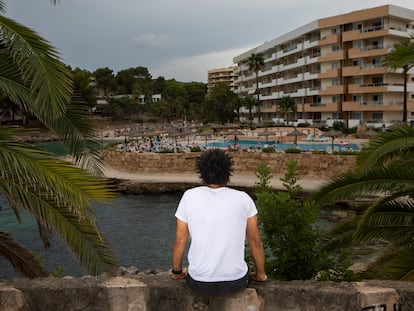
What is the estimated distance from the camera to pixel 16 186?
136 inches

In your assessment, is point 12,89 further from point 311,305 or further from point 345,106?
point 345,106

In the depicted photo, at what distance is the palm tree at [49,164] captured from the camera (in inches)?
121

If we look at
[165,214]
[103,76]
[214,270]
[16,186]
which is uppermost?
[103,76]

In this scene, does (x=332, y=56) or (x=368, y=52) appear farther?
(x=332, y=56)

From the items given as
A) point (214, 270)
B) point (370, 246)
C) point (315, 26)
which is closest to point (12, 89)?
point (214, 270)

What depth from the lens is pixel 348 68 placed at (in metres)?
45.7

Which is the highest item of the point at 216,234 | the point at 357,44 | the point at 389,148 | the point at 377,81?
the point at 357,44

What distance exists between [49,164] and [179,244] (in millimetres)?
1192

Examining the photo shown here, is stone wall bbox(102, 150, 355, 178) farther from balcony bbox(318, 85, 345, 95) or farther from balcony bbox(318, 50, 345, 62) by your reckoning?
balcony bbox(318, 50, 345, 62)

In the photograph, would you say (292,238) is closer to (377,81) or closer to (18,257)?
(18,257)

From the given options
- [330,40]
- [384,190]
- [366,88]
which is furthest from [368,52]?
[384,190]

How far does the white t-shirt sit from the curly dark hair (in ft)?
0.39

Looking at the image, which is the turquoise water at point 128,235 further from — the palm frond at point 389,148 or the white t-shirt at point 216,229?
the white t-shirt at point 216,229

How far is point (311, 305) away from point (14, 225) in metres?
19.9
